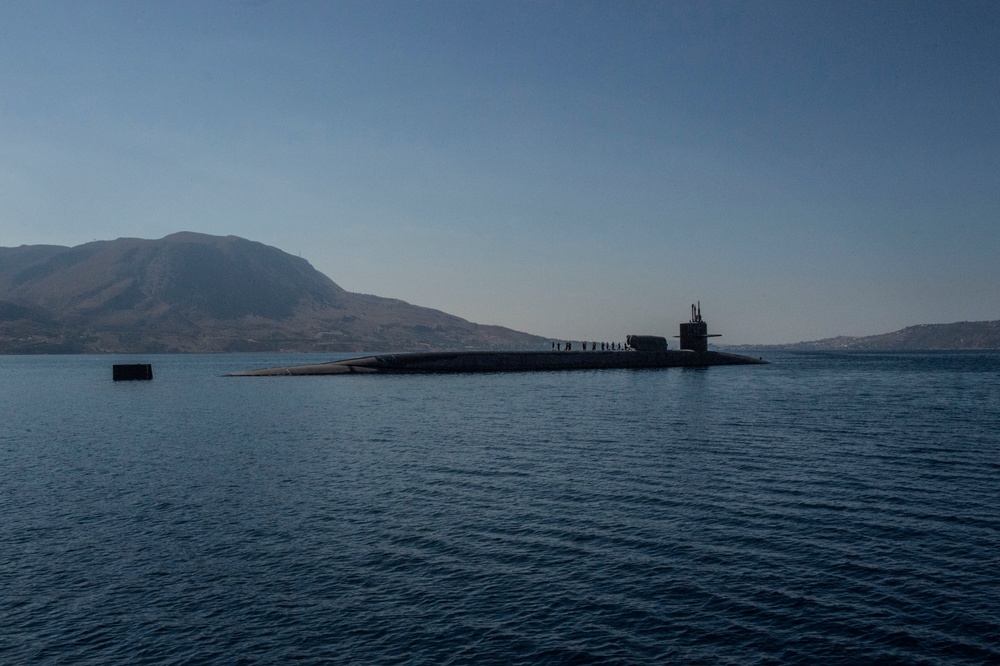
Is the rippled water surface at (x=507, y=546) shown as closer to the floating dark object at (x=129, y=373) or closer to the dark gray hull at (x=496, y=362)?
the dark gray hull at (x=496, y=362)

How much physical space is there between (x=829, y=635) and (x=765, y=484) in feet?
49.7

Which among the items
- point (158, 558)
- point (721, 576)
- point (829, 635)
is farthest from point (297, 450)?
point (829, 635)

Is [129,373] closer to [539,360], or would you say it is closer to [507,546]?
[539,360]

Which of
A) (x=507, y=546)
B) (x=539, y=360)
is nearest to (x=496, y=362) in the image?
(x=539, y=360)

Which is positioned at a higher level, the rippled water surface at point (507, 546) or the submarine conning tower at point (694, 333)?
the submarine conning tower at point (694, 333)

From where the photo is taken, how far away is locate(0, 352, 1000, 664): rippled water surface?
14680 millimetres

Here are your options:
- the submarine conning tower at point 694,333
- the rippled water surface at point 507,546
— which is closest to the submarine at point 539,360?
the submarine conning tower at point 694,333

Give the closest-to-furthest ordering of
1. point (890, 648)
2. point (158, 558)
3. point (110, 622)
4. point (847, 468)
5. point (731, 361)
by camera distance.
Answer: point (890, 648) → point (110, 622) → point (158, 558) → point (847, 468) → point (731, 361)

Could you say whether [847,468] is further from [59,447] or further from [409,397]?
[409,397]

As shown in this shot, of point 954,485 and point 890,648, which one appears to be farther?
point 954,485

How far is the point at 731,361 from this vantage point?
475 ft

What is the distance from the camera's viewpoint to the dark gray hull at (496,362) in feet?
385

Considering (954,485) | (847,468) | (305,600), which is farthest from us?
(847,468)

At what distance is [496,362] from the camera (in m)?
126
